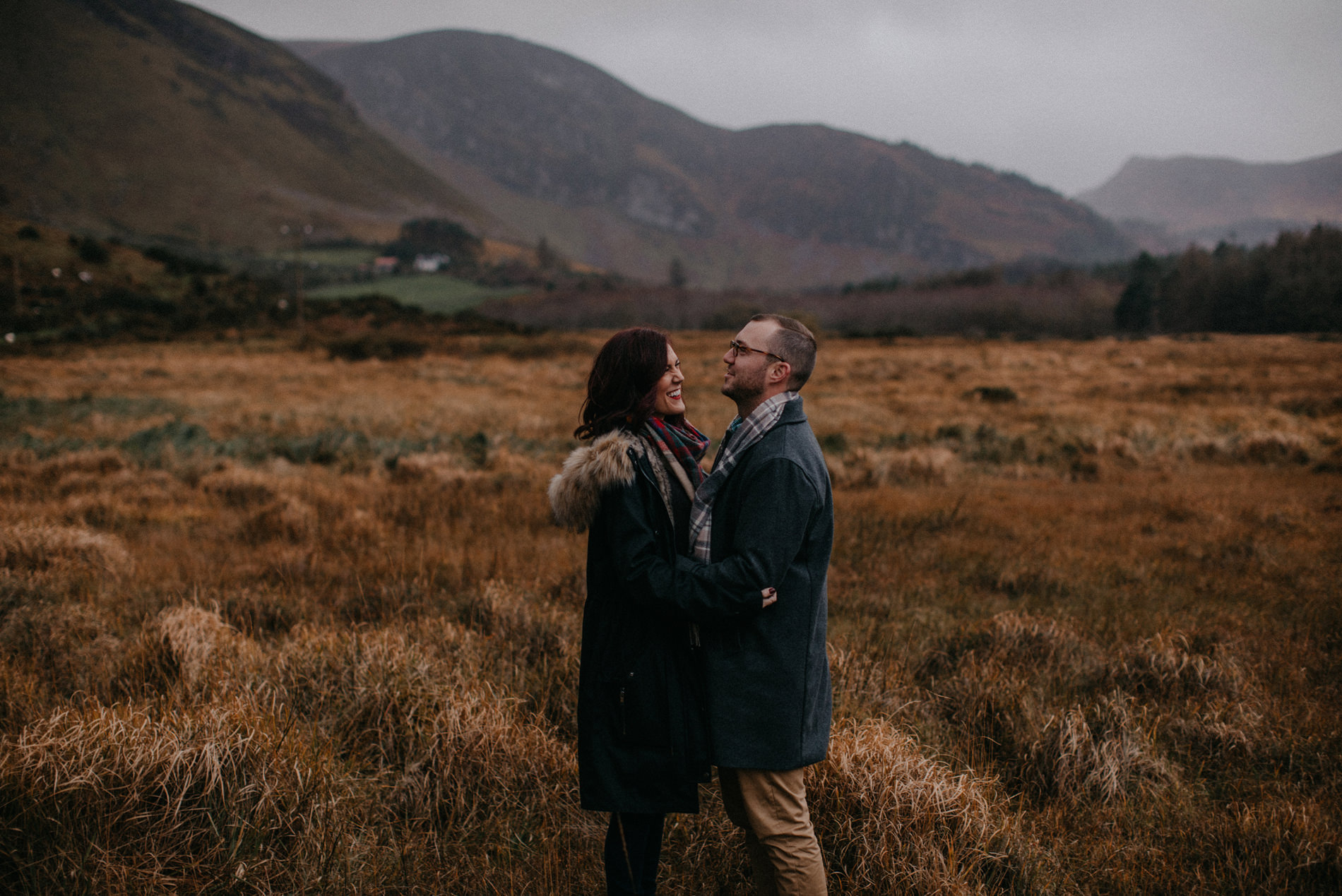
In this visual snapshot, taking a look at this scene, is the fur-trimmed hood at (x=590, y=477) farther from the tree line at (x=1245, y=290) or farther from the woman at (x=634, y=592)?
the tree line at (x=1245, y=290)

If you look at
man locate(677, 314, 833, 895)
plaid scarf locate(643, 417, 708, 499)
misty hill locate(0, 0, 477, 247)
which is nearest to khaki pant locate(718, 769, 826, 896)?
man locate(677, 314, 833, 895)

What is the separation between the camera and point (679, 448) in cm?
237

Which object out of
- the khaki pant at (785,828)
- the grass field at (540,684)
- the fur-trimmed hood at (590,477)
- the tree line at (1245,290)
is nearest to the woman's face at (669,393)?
the fur-trimmed hood at (590,477)

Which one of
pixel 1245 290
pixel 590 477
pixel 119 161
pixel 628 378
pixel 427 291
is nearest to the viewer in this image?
pixel 590 477

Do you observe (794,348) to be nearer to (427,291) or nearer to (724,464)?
(724,464)

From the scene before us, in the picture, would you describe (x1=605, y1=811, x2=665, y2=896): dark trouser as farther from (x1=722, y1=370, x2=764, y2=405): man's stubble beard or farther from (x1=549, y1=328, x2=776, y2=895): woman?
(x1=722, y1=370, x2=764, y2=405): man's stubble beard

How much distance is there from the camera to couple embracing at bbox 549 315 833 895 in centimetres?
214

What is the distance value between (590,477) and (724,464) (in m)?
0.43

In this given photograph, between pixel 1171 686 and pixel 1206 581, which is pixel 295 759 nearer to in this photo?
pixel 1171 686

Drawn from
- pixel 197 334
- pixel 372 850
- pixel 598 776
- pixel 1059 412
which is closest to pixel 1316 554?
pixel 598 776

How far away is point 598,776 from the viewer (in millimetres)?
2281

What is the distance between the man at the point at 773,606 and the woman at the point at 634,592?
9 centimetres

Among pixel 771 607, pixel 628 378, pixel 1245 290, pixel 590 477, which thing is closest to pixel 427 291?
pixel 1245 290

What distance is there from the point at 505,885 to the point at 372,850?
0.59 meters
